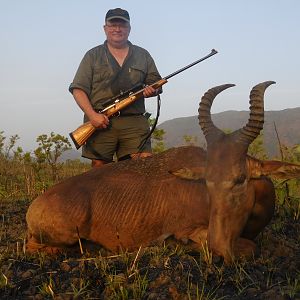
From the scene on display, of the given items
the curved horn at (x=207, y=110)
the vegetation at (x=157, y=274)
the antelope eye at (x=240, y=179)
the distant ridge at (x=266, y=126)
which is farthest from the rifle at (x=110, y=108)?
the distant ridge at (x=266, y=126)

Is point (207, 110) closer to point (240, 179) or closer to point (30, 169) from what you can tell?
point (240, 179)

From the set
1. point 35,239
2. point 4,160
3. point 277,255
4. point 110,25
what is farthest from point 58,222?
point 4,160

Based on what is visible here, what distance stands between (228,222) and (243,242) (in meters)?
0.49

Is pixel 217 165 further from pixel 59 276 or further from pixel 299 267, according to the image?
pixel 59 276

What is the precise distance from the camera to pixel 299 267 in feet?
15.0

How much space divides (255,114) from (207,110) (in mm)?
663

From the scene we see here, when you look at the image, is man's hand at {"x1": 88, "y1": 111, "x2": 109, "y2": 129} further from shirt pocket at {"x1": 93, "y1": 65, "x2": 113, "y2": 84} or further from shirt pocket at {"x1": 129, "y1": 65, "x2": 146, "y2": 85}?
shirt pocket at {"x1": 129, "y1": 65, "x2": 146, "y2": 85}

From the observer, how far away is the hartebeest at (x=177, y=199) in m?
4.89

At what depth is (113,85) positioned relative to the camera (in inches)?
323

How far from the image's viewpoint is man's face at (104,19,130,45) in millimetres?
8195

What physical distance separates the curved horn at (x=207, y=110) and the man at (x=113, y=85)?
266 centimetres

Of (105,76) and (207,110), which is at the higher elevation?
(105,76)

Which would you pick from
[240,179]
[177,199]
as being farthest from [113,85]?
[240,179]

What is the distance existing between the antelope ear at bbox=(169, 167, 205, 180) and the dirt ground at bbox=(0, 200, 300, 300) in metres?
0.84
